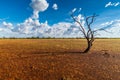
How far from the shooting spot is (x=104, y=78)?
1256 cm

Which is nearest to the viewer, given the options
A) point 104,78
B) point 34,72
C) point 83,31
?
point 104,78

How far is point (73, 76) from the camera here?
12.8m

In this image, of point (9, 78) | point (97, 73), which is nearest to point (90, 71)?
point (97, 73)

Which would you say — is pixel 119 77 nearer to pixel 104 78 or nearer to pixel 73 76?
pixel 104 78

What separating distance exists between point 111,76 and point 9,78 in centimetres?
795

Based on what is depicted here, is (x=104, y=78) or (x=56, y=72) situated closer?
(x=104, y=78)

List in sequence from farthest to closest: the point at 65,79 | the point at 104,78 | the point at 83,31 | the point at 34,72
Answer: the point at 83,31, the point at 34,72, the point at 104,78, the point at 65,79

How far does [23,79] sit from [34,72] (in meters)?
2.01

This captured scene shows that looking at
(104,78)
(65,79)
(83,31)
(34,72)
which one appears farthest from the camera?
(83,31)

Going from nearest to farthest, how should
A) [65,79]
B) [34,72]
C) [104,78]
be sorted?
[65,79]
[104,78]
[34,72]

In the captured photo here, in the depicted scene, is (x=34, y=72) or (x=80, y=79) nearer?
(x=80, y=79)

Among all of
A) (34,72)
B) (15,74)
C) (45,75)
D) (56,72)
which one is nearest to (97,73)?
(56,72)

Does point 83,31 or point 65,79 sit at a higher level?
Result: point 83,31

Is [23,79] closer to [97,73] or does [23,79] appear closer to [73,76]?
[73,76]
